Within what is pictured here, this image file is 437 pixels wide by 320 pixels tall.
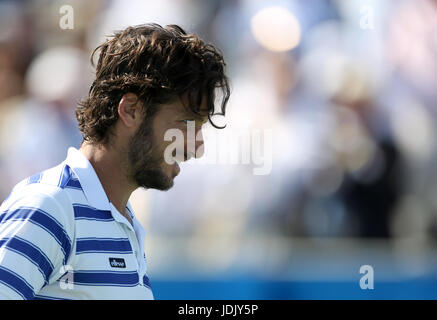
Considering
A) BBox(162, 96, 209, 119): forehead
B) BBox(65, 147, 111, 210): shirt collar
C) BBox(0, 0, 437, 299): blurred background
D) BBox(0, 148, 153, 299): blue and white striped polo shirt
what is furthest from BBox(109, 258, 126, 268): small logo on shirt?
BBox(0, 0, 437, 299): blurred background

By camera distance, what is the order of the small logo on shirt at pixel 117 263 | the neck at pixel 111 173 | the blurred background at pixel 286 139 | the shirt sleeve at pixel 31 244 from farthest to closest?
the blurred background at pixel 286 139 → the neck at pixel 111 173 → the small logo on shirt at pixel 117 263 → the shirt sleeve at pixel 31 244

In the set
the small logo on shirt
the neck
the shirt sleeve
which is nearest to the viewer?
the shirt sleeve

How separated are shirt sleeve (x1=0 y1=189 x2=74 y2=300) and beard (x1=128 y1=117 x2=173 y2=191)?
28 cm

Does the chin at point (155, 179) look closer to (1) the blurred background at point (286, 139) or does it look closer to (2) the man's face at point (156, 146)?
(2) the man's face at point (156, 146)

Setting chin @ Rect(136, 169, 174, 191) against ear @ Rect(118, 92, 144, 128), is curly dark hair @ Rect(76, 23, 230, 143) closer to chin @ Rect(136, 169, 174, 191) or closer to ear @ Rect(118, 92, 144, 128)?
ear @ Rect(118, 92, 144, 128)

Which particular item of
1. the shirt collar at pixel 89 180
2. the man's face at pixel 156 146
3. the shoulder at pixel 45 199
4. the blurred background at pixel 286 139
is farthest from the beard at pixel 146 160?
the blurred background at pixel 286 139

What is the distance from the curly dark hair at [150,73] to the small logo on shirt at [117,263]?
0.97 feet

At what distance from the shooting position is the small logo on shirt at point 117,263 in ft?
4.25

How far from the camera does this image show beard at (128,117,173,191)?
1461 mm

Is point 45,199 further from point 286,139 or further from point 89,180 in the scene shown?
point 286,139

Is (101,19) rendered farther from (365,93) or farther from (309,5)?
(365,93)

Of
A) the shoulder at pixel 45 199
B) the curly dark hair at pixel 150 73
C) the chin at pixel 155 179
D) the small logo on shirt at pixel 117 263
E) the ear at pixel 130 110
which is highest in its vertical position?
the curly dark hair at pixel 150 73

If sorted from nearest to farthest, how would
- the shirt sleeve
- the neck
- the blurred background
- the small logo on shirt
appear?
the shirt sleeve
the small logo on shirt
the neck
the blurred background

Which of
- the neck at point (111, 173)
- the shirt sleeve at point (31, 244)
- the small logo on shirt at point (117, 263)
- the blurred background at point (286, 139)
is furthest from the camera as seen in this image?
the blurred background at point (286, 139)
